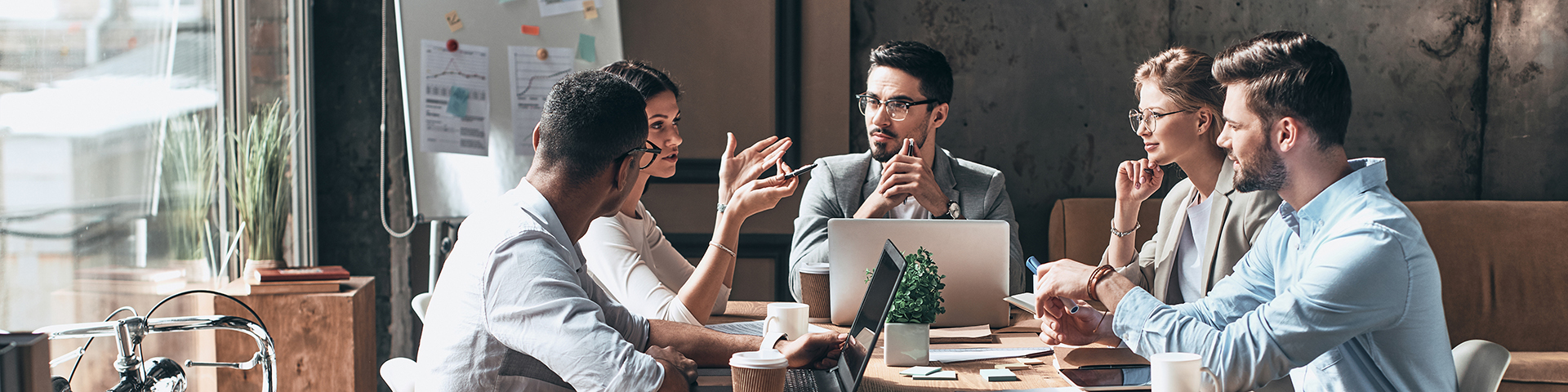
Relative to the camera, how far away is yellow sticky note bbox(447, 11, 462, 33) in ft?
9.63

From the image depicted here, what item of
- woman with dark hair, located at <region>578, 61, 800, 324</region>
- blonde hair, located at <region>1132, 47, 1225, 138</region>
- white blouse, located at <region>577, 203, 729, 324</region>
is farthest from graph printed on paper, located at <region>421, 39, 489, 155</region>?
blonde hair, located at <region>1132, 47, 1225, 138</region>

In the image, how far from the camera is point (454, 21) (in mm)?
2945

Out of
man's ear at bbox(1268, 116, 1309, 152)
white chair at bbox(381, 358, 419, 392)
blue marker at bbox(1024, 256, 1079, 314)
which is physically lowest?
white chair at bbox(381, 358, 419, 392)

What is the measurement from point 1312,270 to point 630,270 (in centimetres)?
132

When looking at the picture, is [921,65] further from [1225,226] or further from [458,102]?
[458,102]

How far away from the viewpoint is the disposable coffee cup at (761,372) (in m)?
1.18

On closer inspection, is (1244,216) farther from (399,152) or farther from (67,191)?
(399,152)

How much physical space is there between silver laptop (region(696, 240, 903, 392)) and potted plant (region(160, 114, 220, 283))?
70.4 inches

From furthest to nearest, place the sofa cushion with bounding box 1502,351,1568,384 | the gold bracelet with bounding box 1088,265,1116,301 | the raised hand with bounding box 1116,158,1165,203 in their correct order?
1. the sofa cushion with bounding box 1502,351,1568,384
2. the raised hand with bounding box 1116,158,1165,203
3. the gold bracelet with bounding box 1088,265,1116,301

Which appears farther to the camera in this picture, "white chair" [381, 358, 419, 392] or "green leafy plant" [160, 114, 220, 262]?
"green leafy plant" [160, 114, 220, 262]

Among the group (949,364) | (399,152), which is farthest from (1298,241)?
(399,152)

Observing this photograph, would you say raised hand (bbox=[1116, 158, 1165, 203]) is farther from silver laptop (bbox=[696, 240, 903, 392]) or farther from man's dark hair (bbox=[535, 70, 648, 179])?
man's dark hair (bbox=[535, 70, 648, 179])

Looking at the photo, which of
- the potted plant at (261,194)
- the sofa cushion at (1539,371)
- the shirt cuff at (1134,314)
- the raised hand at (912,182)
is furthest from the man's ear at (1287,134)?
the potted plant at (261,194)

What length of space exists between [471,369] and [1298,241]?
1243mm
